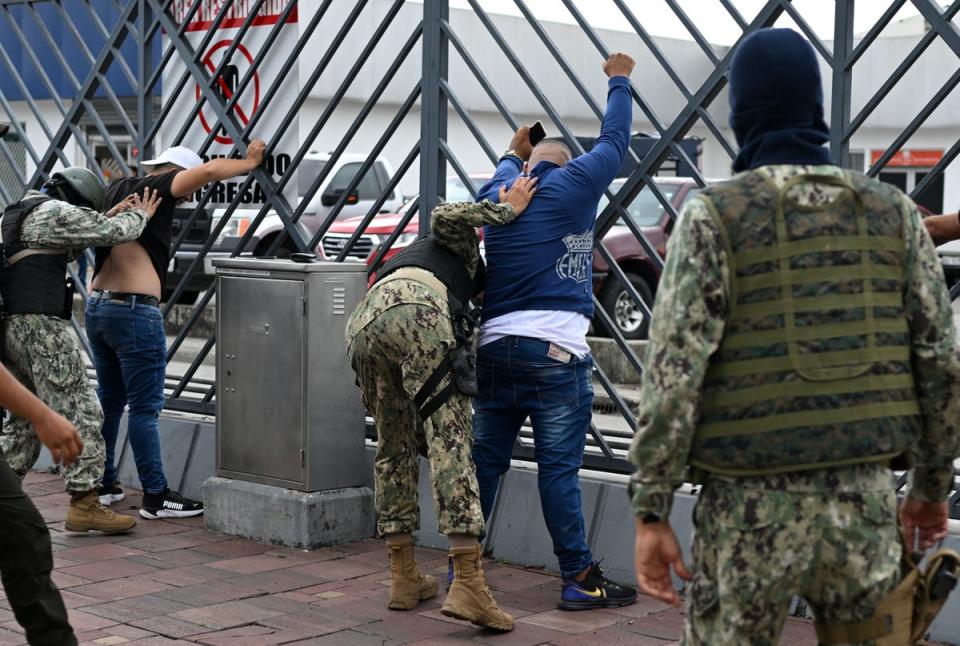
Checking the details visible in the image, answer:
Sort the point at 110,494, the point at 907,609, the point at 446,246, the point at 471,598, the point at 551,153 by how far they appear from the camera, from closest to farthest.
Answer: the point at 907,609, the point at 471,598, the point at 446,246, the point at 551,153, the point at 110,494

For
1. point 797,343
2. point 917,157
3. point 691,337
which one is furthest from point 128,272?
point 917,157

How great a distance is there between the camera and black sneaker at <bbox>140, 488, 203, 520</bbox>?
7.27 metres

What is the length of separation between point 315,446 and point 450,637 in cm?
169

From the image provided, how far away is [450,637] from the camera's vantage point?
5.19 metres

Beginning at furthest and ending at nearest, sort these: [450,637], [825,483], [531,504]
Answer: [531,504], [450,637], [825,483]

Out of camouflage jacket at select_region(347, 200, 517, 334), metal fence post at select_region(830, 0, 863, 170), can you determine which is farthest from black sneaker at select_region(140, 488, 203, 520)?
metal fence post at select_region(830, 0, 863, 170)

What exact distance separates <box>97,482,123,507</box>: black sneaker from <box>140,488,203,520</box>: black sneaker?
0.41 m

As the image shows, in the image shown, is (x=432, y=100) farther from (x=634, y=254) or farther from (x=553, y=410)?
(x=634, y=254)

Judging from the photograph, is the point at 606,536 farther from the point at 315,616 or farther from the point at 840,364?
the point at 840,364

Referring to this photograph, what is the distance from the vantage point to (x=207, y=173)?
23.0 feet

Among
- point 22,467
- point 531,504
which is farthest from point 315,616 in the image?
point 22,467

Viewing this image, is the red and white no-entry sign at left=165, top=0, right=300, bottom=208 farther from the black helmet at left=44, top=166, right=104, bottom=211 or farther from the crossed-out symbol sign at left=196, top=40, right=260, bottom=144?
the black helmet at left=44, top=166, right=104, bottom=211

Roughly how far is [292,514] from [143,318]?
1.31 metres

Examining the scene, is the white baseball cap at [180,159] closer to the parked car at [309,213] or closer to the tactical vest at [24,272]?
the tactical vest at [24,272]
